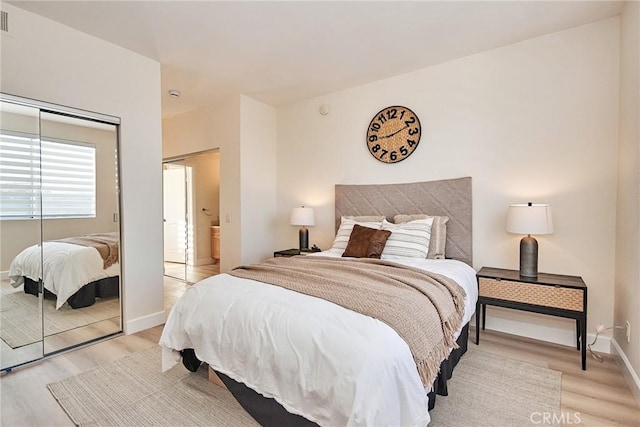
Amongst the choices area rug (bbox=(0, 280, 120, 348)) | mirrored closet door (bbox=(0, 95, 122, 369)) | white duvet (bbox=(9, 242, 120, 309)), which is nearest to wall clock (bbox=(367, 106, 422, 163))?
mirrored closet door (bbox=(0, 95, 122, 369))

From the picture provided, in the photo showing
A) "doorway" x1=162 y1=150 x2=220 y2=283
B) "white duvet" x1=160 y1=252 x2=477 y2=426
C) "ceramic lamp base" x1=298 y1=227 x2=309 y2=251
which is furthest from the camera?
"doorway" x1=162 y1=150 x2=220 y2=283

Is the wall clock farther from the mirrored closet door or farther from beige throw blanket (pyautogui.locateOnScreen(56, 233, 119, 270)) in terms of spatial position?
beige throw blanket (pyautogui.locateOnScreen(56, 233, 119, 270))

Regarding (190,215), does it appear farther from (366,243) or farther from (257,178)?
(366,243)

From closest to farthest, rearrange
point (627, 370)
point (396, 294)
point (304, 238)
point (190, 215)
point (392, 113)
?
point (396, 294) → point (627, 370) → point (392, 113) → point (304, 238) → point (190, 215)

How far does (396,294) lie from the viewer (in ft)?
5.58

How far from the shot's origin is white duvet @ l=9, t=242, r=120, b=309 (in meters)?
2.39

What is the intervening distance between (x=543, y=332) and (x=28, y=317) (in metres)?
4.40

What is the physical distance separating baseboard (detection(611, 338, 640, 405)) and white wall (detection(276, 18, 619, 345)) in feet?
0.74

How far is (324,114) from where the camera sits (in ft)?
13.6

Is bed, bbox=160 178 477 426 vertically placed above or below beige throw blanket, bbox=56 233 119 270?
below

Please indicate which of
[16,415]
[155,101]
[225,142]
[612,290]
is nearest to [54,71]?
[155,101]

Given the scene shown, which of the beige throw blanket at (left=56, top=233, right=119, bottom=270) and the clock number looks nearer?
→ the beige throw blanket at (left=56, top=233, right=119, bottom=270)

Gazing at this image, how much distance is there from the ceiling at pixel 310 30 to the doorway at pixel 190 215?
2.39 meters

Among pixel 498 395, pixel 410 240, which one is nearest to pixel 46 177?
pixel 410 240
